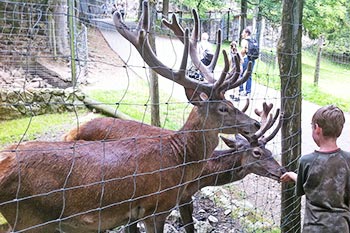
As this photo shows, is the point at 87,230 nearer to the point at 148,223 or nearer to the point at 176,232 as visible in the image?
the point at 148,223

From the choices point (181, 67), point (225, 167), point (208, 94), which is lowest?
point (225, 167)

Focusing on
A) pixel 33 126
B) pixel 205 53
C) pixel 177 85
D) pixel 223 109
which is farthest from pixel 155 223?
pixel 177 85

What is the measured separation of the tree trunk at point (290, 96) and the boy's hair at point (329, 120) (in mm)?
952

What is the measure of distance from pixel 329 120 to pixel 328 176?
38cm

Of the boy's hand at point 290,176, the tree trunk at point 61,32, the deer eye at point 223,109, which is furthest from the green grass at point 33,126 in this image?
the boy's hand at point 290,176

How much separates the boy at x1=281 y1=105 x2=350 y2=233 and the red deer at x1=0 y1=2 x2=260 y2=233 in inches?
37.5

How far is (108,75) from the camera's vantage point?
1293 centimetres

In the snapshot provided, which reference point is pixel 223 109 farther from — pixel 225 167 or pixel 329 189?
pixel 329 189

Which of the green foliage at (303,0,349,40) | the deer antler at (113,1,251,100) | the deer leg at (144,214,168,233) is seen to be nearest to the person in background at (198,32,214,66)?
the deer antler at (113,1,251,100)

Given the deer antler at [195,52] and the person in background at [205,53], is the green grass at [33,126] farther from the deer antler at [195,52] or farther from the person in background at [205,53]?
the deer antler at [195,52]

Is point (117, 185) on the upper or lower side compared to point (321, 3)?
lower

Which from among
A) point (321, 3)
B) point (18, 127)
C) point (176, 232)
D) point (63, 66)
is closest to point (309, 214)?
point (176, 232)

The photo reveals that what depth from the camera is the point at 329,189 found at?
293cm

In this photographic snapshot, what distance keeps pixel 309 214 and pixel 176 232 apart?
6.76 ft
